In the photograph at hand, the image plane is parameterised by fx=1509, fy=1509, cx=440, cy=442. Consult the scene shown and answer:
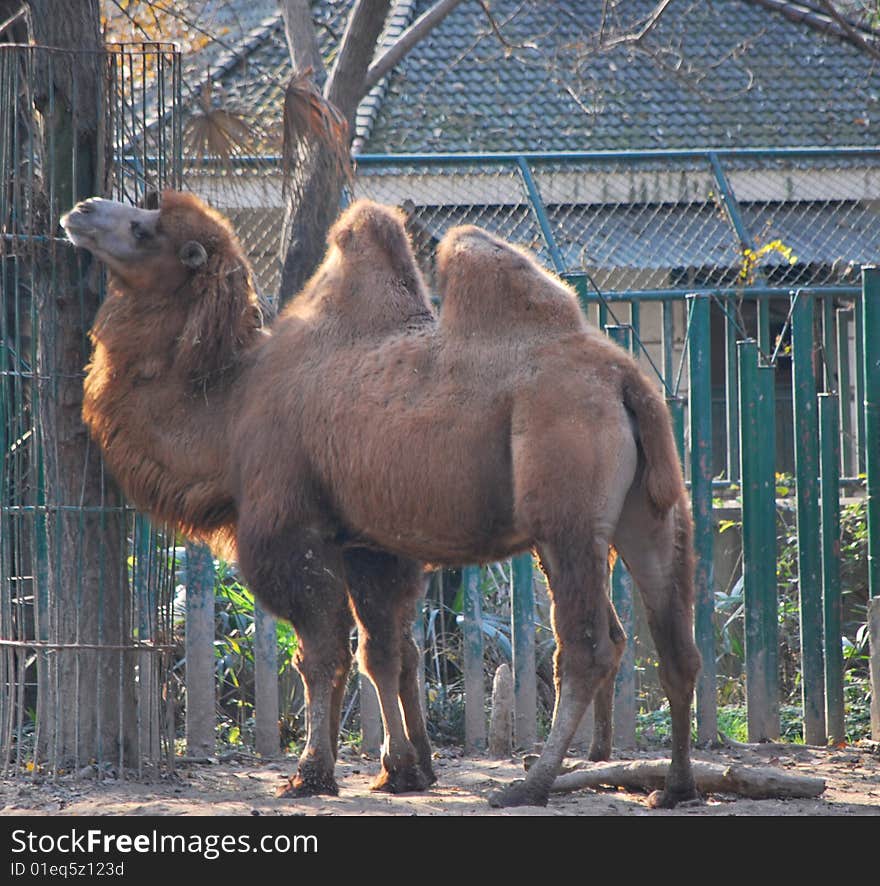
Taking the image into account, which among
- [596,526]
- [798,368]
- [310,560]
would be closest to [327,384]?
[310,560]

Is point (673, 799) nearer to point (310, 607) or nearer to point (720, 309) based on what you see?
point (310, 607)

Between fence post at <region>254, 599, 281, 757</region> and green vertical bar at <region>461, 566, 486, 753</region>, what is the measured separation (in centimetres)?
95

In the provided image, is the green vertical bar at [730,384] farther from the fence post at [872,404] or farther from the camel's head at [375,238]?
the camel's head at [375,238]

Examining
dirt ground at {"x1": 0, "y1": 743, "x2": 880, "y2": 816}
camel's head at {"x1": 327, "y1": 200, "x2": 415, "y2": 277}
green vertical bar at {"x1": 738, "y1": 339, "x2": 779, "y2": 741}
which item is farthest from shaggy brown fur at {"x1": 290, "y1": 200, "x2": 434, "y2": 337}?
green vertical bar at {"x1": 738, "y1": 339, "x2": 779, "y2": 741}

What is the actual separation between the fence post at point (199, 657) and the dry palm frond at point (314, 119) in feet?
8.31

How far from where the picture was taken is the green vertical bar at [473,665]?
7492 millimetres

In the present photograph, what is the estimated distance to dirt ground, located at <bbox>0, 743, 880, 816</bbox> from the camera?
5434 mm

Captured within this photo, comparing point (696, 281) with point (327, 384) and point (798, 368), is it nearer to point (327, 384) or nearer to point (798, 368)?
point (798, 368)

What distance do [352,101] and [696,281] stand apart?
405cm

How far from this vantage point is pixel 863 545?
9602mm

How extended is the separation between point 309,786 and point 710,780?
5.08ft

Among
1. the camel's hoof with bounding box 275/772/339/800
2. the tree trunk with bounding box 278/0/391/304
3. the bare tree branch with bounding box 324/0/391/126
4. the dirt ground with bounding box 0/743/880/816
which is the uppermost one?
the bare tree branch with bounding box 324/0/391/126

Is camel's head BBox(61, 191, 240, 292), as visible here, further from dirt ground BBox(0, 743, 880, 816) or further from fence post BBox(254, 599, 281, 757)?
dirt ground BBox(0, 743, 880, 816)

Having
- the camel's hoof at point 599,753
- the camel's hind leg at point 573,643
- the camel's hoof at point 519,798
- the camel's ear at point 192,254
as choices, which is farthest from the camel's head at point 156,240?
the camel's hoof at point 599,753
